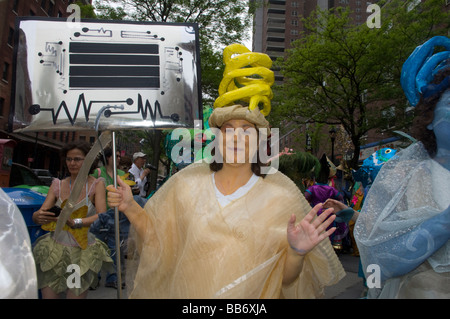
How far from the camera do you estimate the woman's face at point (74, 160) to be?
313 centimetres

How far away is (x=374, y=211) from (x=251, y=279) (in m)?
0.73

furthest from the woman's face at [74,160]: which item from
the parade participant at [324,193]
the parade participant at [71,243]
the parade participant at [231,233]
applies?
the parade participant at [324,193]

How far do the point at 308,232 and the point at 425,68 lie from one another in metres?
1.10

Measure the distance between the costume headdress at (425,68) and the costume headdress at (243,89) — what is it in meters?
0.75

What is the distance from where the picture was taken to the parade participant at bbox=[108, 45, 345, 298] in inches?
71.2

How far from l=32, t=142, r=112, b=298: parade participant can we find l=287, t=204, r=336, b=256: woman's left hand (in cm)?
176

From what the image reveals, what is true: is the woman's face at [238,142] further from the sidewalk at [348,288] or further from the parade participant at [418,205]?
the sidewalk at [348,288]

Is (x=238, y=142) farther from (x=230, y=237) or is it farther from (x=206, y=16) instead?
(x=206, y=16)

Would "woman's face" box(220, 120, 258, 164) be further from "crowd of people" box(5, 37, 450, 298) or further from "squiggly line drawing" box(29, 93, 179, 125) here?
"squiggly line drawing" box(29, 93, 179, 125)

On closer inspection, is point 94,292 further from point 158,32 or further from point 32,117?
point 158,32

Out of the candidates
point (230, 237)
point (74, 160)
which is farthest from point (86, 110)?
point (230, 237)

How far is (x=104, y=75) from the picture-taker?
7.99 ft

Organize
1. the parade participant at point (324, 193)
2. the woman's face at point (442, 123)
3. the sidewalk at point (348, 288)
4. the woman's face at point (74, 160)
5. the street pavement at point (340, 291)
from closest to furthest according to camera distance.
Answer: the woman's face at point (442, 123), the woman's face at point (74, 160), the street pavement at point (340, 291), the sidewalk at point (348, 288), the parade participant at point (324, 193)

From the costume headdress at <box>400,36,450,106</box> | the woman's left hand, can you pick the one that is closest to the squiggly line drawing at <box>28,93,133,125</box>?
the woman's left hand
